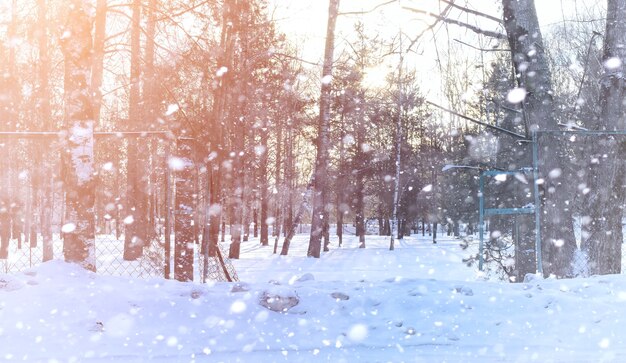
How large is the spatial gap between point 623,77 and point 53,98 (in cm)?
2077

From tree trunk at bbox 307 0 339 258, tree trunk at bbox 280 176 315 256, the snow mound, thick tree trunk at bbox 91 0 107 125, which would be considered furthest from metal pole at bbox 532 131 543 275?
tree trunk at bbox 280 176 315 256

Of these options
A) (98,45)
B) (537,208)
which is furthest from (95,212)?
(537,208)

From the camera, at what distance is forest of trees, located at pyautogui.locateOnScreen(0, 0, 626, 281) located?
24.5 feet

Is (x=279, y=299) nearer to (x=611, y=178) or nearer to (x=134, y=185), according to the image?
(x=611, y=178)

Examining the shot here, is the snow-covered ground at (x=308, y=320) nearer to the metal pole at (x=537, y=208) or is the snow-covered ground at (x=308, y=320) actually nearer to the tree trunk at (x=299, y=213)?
the metal pole at (x=537, y=208)

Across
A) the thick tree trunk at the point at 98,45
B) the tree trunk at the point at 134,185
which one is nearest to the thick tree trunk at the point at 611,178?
the thick tree trunk at the point at 98,45

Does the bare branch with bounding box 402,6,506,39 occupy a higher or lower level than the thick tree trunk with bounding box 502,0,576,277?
higher

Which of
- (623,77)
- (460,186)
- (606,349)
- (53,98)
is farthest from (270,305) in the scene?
(460,186)

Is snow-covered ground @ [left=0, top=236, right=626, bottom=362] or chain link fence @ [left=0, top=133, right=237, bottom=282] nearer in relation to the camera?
snow-covered ground @ [left=0, top=236, right=626, bottom=362]

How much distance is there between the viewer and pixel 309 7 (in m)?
16.2

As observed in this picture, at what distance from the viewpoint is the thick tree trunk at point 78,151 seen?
648cm

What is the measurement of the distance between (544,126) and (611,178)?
130 cm

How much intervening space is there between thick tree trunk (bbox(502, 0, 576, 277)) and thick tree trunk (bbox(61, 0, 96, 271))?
6.41 metres

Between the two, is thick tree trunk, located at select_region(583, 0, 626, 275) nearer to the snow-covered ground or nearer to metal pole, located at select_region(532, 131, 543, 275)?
metal pole, located at select_region(532, 131, 543, 275)
